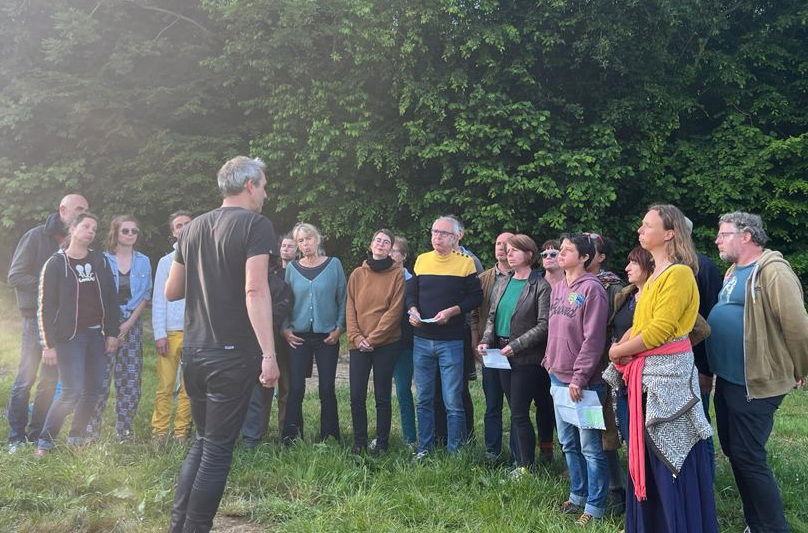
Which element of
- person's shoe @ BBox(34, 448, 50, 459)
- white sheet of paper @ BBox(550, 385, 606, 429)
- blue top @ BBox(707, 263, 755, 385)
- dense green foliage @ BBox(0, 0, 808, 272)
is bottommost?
person's shoe @ BBox(34, 448, 50, 459)

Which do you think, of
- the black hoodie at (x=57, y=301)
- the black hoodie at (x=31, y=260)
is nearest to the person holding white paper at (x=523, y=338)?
the black hoodie at (x=57, y=301)

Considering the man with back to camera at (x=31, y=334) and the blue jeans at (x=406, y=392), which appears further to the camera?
the blue jeans at (x=406, y=392)

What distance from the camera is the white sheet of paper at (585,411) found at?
416 cm

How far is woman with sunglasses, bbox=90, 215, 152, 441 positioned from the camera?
19.1 feet

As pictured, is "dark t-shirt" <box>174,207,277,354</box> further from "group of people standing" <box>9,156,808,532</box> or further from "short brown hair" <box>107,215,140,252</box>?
"short brown hair" <box>107,215,140,252</box>

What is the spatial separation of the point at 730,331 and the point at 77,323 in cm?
460

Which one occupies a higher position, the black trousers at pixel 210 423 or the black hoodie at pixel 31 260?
the black hoodie at pixel 31 260

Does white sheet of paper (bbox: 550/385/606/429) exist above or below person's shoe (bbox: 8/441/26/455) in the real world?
above

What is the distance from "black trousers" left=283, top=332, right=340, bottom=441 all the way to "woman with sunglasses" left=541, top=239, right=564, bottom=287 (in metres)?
1.93

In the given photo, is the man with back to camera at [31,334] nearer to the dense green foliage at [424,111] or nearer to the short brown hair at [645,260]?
the short brown hair at [645,260]

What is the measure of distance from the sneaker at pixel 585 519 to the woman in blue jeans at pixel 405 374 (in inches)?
74.7

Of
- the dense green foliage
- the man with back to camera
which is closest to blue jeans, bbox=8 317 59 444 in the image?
the man with back to camera

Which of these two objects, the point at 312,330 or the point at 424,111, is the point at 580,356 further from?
the point at 424,111

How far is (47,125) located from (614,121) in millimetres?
11272
